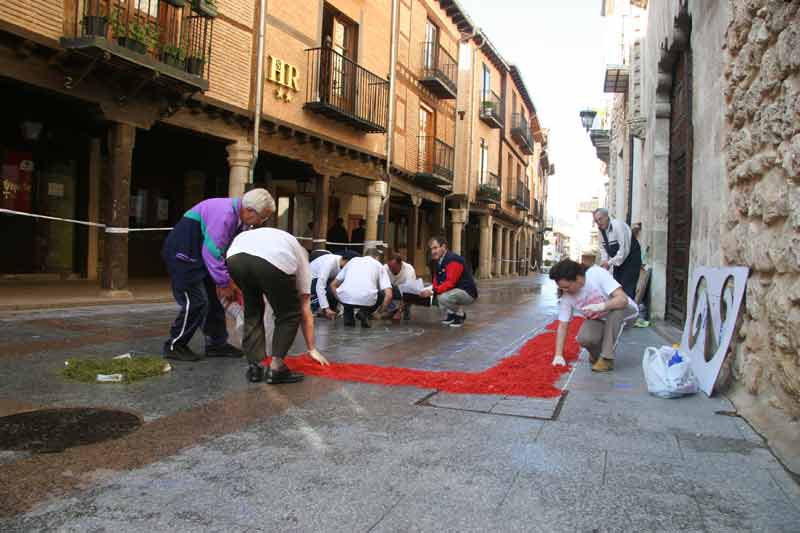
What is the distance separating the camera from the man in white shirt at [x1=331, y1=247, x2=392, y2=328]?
799 cm

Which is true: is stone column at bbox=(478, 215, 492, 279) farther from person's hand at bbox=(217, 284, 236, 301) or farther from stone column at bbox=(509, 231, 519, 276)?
person's hand at bbox=(217, 284, 236, 301)

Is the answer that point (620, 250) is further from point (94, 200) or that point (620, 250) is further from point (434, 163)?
point (434, 163)

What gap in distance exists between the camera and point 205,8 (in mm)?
10328

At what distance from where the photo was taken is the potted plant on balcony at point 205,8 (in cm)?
1020

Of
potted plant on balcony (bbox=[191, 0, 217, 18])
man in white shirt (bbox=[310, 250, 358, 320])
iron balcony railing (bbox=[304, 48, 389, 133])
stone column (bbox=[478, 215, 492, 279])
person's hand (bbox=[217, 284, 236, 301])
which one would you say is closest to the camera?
person's hand (bbox=[217, 284, 236, 301])

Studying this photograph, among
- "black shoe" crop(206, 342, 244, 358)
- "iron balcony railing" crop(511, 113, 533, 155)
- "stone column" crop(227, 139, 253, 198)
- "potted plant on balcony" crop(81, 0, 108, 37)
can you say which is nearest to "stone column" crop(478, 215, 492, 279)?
"iron balcony railing" crop(511, 113, 533, 155)

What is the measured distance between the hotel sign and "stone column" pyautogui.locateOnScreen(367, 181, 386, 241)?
4.31m

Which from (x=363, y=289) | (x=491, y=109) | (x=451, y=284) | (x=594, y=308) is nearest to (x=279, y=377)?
(x=594, y=308)

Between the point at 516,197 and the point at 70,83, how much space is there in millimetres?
28960

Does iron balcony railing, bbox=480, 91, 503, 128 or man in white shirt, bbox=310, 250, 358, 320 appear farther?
iron balcony railing, bbox=480, 91, 503, 128

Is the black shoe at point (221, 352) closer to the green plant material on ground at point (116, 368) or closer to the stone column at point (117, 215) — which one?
the green plant material on ground at point (116, 368)

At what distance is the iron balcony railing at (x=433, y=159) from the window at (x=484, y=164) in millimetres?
5689

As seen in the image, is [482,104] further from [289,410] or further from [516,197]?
[289,410]

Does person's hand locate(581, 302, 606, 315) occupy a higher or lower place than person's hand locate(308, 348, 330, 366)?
higher
